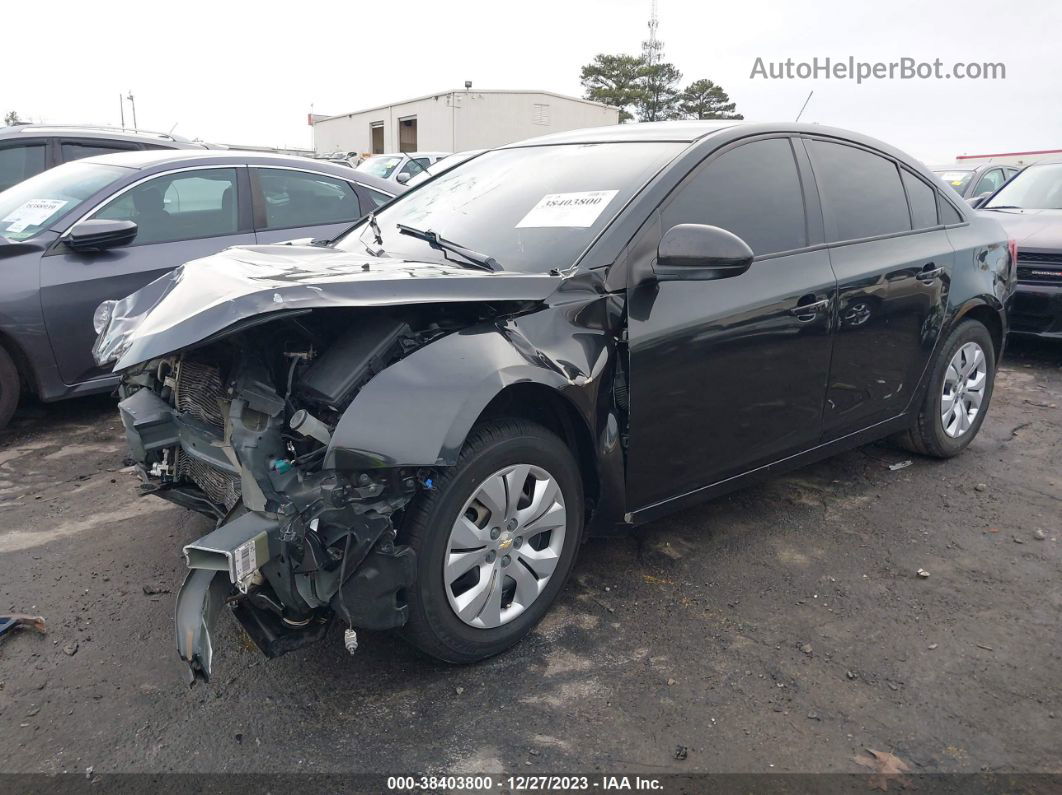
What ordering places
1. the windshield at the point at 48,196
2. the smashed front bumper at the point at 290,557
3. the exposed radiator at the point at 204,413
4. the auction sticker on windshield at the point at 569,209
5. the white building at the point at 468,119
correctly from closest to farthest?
the smashed front bumper at the point at 290,557, the exposed radiator at the point at 204,413, the auction sticker on windshield at the point at 569,209, the windshield at the point at 48,196, the white building at the point at 468,119

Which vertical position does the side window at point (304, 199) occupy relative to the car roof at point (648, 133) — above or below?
below

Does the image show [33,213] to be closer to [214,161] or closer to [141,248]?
[141,248]

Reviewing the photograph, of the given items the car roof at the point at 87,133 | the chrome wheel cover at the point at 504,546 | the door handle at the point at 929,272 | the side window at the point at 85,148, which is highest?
the car roof at the point at 87,133

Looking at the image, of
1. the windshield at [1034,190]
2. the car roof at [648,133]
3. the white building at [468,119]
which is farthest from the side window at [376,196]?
the white building at [468,119]

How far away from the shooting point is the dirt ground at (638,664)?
2346mm

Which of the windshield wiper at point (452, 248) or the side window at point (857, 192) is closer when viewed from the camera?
the windshield wiper at point (452, 248)

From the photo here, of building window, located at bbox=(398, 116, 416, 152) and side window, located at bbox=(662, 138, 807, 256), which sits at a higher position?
building window, located at bbox=(398, 116, 416, 152)

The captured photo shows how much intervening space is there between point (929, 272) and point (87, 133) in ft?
21.3

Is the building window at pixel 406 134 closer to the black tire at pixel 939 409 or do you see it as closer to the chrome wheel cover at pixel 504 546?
the black tire at pixel 939 409

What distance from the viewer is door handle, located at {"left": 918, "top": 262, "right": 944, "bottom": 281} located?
4043 mm

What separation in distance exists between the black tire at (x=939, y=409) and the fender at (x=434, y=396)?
2.65m

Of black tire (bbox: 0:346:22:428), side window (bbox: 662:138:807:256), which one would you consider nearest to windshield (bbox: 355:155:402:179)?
black tire (bbox: 0:346:22:428)

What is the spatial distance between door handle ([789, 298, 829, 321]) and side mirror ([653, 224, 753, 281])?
2.05 feet

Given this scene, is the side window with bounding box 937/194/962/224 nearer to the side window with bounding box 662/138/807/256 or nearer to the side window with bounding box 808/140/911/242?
the side window with bounding box 808/140/911/242
